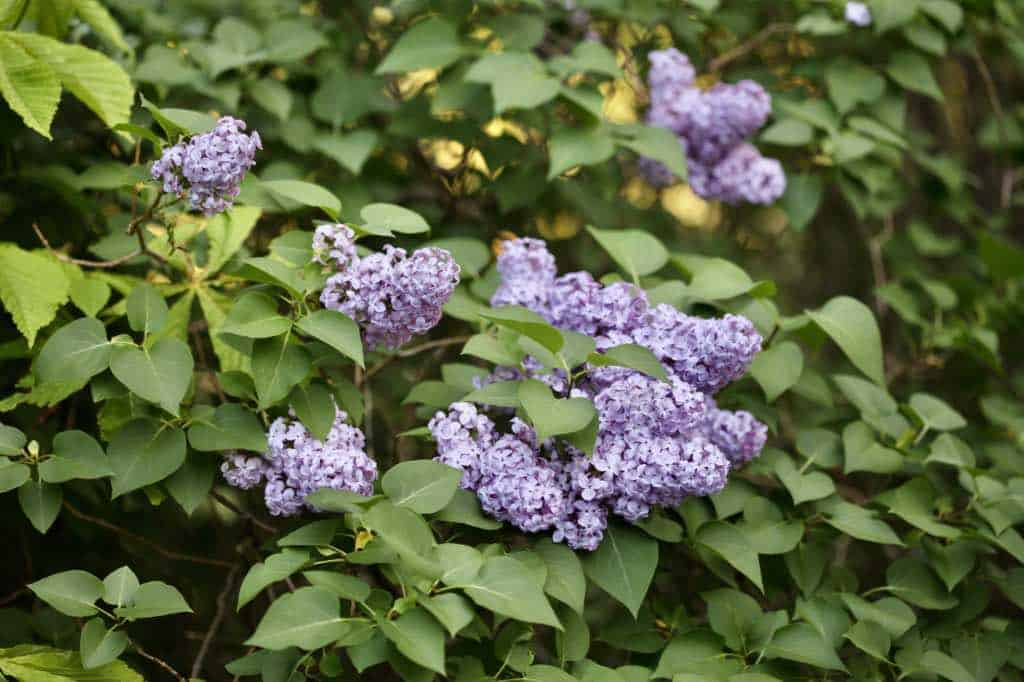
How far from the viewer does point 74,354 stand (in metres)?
1.74

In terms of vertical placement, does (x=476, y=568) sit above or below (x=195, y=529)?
above

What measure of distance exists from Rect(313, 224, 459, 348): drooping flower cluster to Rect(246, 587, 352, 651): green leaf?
49 centimetres

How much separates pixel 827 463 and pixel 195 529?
1589mm

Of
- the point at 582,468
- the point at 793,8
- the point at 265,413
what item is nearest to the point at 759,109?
the point at 793,8

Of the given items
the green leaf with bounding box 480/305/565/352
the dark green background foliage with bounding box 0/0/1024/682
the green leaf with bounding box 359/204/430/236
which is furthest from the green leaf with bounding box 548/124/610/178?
the green leaf with bounding box 480/305/565/352

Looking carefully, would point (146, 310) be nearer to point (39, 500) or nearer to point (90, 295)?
point (90, 295)

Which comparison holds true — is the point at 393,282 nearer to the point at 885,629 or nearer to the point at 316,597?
the point at 316,597

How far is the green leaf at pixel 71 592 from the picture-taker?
1.61 meters

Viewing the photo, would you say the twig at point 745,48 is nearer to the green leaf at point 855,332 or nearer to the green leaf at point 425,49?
the green leaf at point 425,49

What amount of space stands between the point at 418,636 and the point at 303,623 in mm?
162

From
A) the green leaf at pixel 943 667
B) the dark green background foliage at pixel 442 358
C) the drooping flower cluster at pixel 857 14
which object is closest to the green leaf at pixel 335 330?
the dark green background foliage at pixel 442 358

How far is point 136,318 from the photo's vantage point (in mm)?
Answer: 1860

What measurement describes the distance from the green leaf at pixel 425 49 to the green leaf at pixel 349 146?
17 cm

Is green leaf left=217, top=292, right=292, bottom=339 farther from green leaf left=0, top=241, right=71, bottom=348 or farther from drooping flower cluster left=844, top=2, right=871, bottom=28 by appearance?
drooping flower cluster left=844, top=2, right=871, bottom=28
